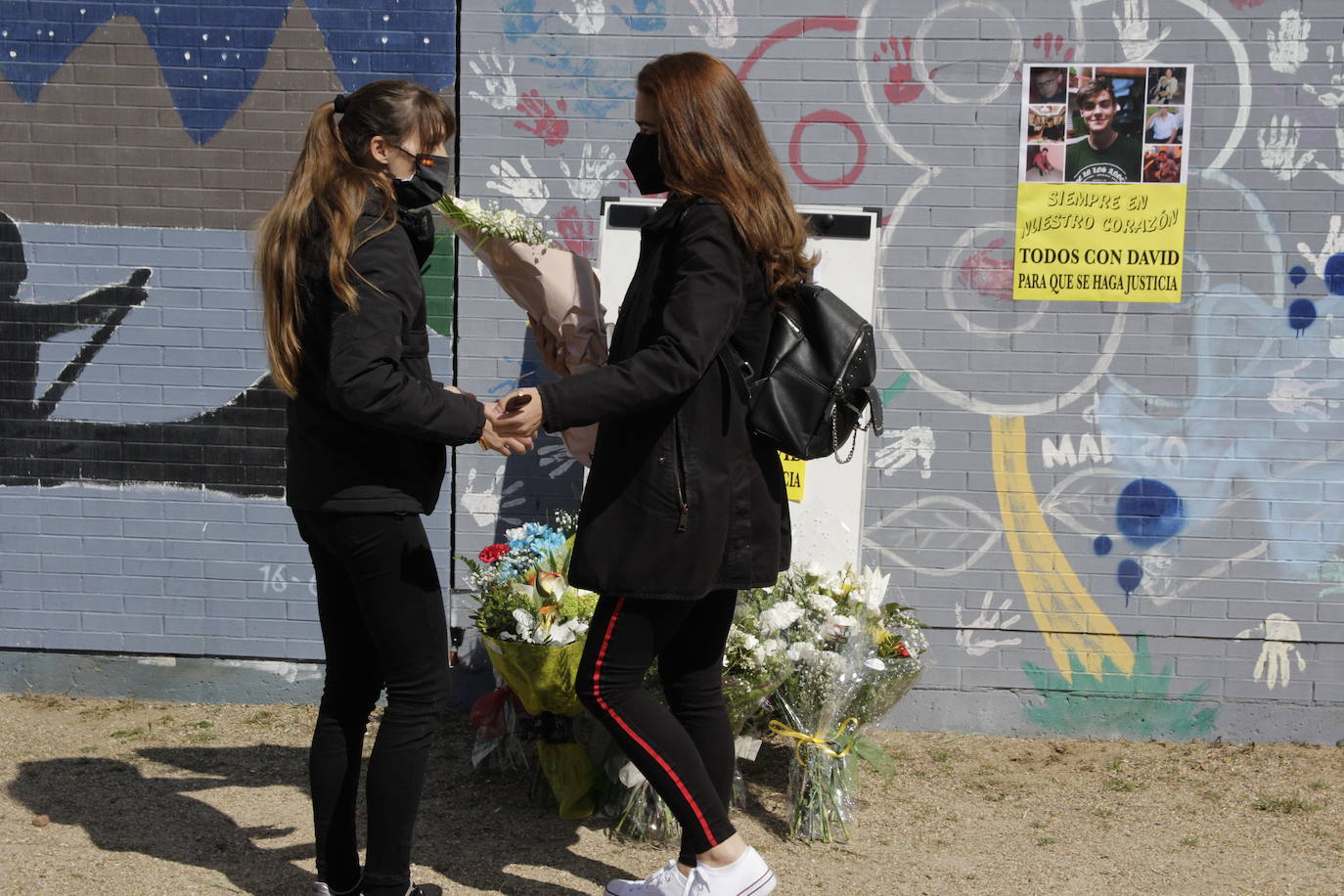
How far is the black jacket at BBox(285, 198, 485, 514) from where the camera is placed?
265 cm

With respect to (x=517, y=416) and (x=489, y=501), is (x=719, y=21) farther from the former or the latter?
(x=517, y=416)

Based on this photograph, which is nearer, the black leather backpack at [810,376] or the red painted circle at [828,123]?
the black leather backpack at [810,376]

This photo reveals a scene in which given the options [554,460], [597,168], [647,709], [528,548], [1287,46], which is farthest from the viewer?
[554,460]

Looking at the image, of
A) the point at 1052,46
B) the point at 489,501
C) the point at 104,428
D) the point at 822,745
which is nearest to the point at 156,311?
the point at 104,428

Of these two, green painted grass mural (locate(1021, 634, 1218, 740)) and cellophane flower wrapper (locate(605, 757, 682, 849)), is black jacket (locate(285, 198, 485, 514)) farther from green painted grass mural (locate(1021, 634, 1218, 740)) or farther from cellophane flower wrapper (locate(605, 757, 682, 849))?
green painted grass mural (locate(1021, 634, 1218, 740))

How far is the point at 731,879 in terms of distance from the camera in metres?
2.84

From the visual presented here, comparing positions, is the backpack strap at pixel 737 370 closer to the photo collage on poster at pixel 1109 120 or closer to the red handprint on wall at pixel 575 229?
the red handprint on wall at pixel 575 229

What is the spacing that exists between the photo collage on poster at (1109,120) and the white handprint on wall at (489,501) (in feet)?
7.61

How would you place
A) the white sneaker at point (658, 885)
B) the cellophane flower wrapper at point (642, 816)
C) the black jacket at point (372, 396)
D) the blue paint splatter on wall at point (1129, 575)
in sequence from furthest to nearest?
the blue paint splatter on wall at point (1129, 575) → the cellophane flower wrapper at point (642, 816) → the white sneaker at point (658, 885) → the black jacket at point (372, 396)

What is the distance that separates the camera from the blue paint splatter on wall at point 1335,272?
4.54m

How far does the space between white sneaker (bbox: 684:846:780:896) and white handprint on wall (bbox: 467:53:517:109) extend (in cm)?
296

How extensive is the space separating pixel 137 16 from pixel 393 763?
327cm

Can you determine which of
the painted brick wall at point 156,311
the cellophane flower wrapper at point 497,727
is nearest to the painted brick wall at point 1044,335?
the painted brick wall at point 156,311

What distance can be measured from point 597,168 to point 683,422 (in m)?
2.19
